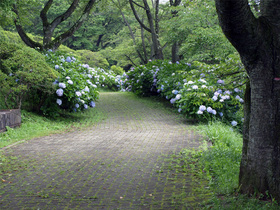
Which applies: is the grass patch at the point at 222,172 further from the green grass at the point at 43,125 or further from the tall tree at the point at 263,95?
the green grass at the point at 43,125

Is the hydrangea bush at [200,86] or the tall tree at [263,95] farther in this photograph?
the hydrangea bush at [200,86]

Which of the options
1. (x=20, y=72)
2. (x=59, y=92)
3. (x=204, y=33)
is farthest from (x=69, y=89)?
(x=204, y=33)

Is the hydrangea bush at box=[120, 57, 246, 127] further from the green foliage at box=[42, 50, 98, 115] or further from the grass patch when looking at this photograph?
the green foliage at box=[42, 50, 98, 115]

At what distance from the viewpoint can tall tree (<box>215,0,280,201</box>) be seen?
10.2 ft

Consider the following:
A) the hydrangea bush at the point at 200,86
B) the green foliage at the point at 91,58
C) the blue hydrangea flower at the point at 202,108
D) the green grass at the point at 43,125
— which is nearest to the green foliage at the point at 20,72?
the green grass at the point at 43,125

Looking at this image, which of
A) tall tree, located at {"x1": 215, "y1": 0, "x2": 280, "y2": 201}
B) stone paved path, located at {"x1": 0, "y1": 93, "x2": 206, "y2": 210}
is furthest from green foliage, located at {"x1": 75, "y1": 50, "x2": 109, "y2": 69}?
tall tree, located at {"x1": 215, "y1": 0, "x2": 280, "y2": 201}

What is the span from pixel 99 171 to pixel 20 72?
4.50m

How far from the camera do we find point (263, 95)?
3.24 meters

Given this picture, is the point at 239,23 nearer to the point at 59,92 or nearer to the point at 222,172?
the point at 222,172

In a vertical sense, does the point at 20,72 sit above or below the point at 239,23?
below

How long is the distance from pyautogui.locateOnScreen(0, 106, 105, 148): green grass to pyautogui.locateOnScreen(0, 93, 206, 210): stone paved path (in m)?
0.44

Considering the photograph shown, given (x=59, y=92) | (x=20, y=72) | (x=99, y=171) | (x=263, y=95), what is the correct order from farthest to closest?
1. (x=59, y=92)
2. (x=20, y=72)
3. (x=99, y=171)
4. (x=263, y=95)

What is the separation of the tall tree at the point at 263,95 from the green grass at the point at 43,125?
16.4ft

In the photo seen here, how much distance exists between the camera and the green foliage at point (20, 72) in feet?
25.7
